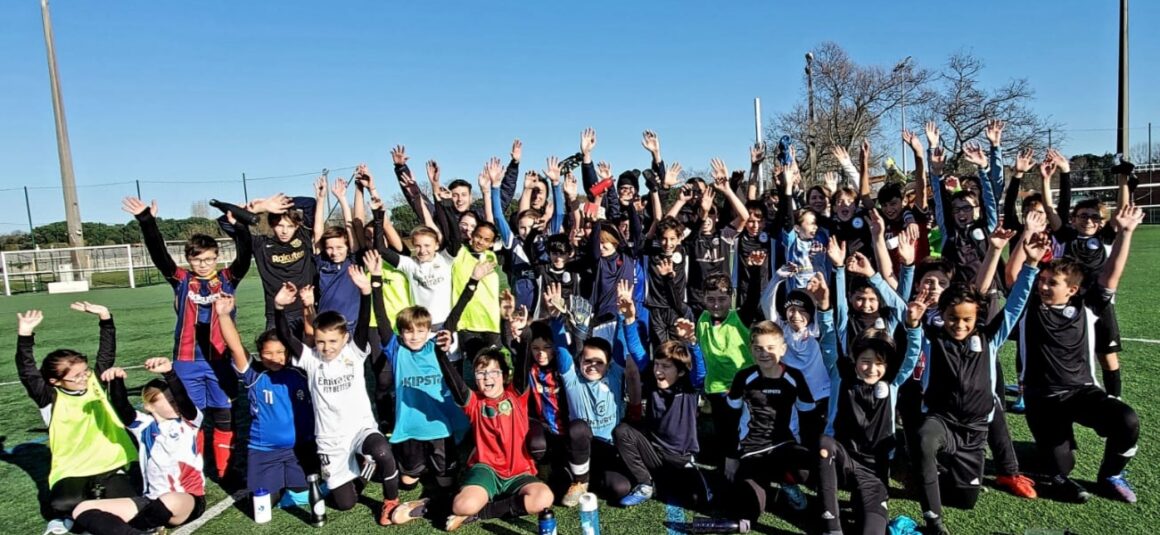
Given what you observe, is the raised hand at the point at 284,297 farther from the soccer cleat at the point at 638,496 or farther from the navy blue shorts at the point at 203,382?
the soccer cleat at the point at 638,496

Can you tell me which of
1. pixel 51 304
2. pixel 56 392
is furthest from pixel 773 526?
pixel 51 304

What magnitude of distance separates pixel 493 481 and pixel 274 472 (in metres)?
A: 1.52

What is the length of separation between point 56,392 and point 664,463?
162 inches

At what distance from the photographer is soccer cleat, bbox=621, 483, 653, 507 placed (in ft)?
14.0

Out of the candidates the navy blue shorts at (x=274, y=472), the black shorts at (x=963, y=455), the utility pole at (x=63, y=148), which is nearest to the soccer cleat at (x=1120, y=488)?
the black shorts at (x=963, y=455)

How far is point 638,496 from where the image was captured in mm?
4320

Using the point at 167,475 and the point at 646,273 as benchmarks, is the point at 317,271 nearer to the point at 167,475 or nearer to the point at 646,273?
the point at 167,475

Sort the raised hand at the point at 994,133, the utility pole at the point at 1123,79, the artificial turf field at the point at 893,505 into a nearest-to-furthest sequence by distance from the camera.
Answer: the artificial turf field at the point at 893,505
the raised hand at the point at 994,133
the utility pole at the point at 1123,79

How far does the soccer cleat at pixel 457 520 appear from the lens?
403cm

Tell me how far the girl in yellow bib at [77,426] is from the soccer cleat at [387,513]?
1651mm

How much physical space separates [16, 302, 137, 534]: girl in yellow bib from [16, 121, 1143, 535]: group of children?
14 mm

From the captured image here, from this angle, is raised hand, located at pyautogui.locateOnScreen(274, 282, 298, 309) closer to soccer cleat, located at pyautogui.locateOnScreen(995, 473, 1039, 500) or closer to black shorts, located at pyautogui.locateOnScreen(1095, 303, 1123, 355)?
soccer cleat, located at pyautogui.locateOnScreen(995, 473, 1039, 500)

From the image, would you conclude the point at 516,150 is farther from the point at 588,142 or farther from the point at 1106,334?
the point at 1106,334

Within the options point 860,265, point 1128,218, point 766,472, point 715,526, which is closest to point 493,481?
point 715,526
